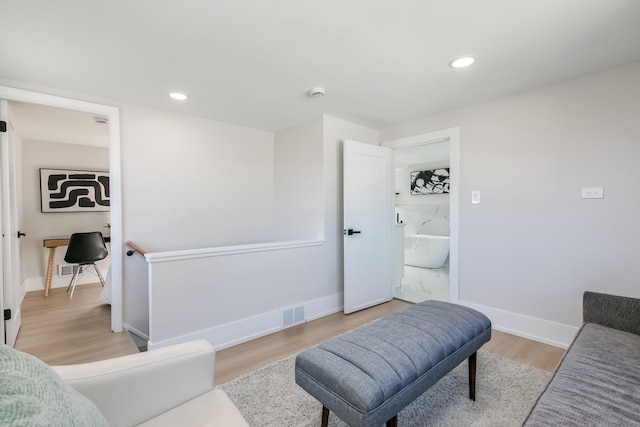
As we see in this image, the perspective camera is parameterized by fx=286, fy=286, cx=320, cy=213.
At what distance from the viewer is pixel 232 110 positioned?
3129 millimetres

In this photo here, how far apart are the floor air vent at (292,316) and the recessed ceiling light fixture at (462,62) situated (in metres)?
2.63

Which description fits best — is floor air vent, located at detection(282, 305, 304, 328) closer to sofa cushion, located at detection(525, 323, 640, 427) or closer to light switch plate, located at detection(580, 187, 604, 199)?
sofa cushion, located at detection(525, 323, 640, 427)

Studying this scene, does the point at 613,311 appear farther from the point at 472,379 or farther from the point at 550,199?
the point at 550,199

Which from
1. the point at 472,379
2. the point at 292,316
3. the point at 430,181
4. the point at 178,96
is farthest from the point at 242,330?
the point at 430,181

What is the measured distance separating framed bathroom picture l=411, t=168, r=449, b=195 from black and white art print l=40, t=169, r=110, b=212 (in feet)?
20.2

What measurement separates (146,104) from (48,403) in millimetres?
3002

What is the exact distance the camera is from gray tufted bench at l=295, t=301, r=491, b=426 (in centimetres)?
117

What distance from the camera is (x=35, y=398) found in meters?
0.60

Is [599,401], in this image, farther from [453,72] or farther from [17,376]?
[453,72]

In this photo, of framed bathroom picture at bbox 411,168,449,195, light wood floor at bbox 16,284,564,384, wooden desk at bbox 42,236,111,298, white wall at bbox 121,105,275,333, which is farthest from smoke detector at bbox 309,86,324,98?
framed bathroom picture at bbox 411,168,449,195

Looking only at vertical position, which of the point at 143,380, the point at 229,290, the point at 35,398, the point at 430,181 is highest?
the point at 430,181

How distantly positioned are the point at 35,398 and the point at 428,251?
5918 mm

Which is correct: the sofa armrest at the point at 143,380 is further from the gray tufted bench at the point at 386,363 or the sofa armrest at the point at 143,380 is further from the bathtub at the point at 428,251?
the bathtub at the point at 428,251

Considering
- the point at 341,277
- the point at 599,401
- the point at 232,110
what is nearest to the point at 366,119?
the point at 232,110
